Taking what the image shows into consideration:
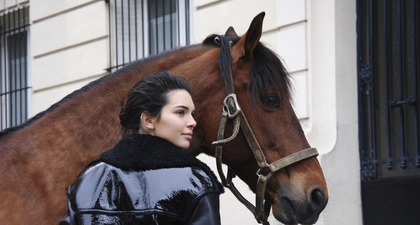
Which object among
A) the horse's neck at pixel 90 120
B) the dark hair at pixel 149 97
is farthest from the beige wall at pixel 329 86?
the dark hair at pixel 149 97

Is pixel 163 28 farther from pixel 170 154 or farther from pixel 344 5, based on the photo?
pixel 170 154

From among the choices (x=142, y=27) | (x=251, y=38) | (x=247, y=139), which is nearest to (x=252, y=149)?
(x=247, y=139)

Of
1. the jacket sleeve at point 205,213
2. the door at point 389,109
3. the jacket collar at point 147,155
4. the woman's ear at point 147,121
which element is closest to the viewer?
the jacket sleeve at point 205,213

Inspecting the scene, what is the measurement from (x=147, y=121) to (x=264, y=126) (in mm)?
1054

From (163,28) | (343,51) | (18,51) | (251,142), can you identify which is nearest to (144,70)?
(251,142)

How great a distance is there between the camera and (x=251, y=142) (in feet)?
11.7

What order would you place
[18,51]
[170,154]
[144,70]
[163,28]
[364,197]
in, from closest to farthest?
[170,154], [144,70], [364,197], [163,28], [18,51]

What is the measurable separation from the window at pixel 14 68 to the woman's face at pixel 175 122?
7.26m

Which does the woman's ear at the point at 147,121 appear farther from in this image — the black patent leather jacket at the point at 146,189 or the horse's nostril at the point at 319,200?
the horse's nostril at the point at 319,200

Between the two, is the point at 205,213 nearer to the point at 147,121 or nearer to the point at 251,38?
the point at 147,121

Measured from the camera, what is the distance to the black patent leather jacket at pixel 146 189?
8.02ft

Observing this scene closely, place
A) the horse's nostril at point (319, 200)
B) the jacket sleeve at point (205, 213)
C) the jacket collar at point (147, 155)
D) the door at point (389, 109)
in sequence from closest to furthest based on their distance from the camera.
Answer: the jacket sleeve at point (205, 213) → the jacket collar at point (147, 155) → the horse's nostril at point (319, 200) → the door at point (389, 109)

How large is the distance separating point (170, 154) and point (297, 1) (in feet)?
13.3

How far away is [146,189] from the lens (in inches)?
98.6
